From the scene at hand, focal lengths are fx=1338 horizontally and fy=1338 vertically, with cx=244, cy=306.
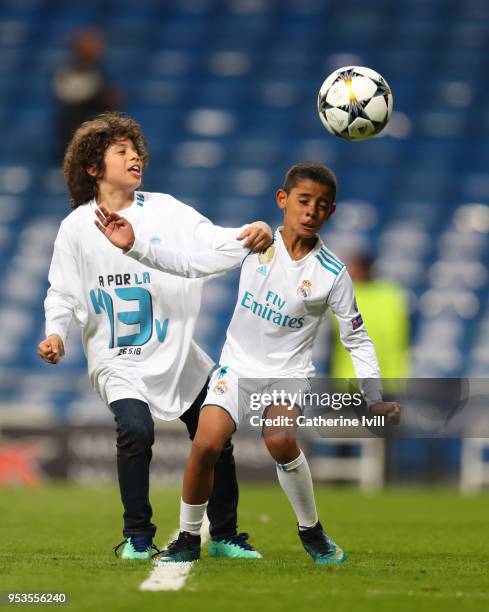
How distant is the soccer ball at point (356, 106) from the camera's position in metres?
6.05

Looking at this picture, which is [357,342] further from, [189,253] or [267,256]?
[189,253]

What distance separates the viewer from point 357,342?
543 centimetres

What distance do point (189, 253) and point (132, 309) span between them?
0.45 meters

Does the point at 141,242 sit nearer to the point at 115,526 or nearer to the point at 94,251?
the point at 94,251

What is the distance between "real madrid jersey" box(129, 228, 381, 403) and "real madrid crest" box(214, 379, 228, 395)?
0.08m

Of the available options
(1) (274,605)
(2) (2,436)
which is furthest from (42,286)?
(1) (274,605)

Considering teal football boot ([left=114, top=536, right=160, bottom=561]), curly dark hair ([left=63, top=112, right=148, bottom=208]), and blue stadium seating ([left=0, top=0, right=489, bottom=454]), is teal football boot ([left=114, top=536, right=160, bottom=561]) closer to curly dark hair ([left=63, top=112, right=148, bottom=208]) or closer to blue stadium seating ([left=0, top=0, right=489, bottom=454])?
curly dark hair ([left=63, top=112, right=148, bottom=208])

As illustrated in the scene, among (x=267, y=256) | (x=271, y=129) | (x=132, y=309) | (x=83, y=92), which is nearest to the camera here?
(x=267, y=256)

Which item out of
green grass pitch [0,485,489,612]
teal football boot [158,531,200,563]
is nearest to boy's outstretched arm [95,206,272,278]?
teal football boot [158,531,200,563]

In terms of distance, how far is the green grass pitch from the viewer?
435 cm

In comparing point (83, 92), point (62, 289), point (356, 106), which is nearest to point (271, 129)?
point (83, 92)

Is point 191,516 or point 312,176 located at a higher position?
point 312,176

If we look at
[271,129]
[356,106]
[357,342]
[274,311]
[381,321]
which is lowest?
[381,321]

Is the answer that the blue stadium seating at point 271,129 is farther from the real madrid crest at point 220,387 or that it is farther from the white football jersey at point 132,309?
the real madrid crest at point 220,387
